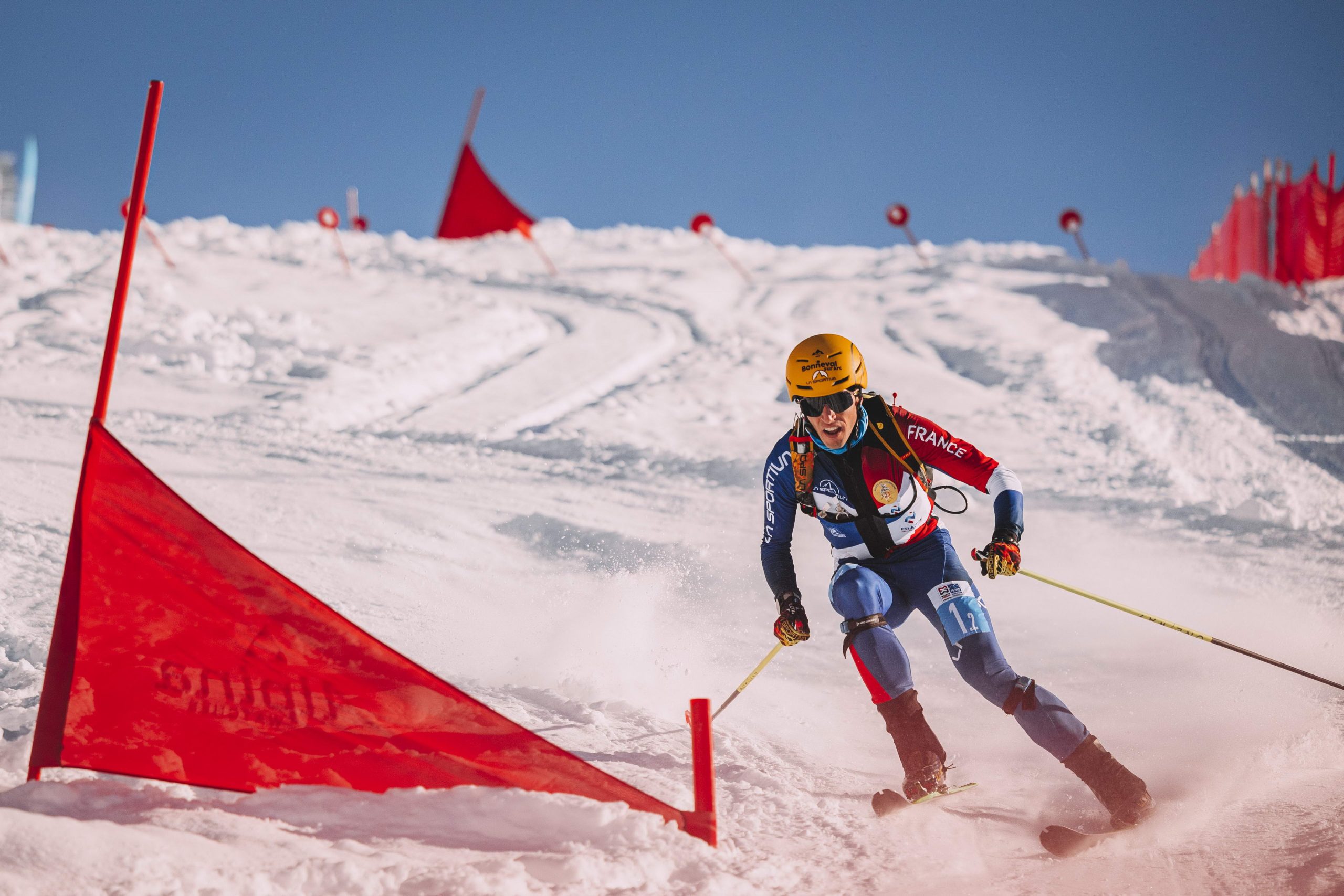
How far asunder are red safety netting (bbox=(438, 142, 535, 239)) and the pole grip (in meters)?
18.2

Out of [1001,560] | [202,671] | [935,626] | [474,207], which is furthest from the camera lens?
[474,207]

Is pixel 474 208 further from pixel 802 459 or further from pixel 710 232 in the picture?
pixel 802 459

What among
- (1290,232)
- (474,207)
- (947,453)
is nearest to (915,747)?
(947,453)

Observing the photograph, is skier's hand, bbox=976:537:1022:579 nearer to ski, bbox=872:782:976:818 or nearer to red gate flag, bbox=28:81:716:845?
ski, bbox=872:782:976:818

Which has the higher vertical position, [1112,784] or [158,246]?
[158,246]

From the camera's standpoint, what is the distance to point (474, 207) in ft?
66.4

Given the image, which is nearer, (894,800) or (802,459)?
(894,800)

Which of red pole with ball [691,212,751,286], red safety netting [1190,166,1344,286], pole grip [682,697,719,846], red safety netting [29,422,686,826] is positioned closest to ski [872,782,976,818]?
pole grip [682,697,719,846]

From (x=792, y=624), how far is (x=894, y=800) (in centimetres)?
74

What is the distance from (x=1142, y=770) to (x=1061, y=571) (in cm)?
318

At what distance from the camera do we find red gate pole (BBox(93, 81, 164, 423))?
2725 mm

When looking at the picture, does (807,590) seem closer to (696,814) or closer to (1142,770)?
(1142,770)

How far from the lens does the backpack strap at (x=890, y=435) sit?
370 cm

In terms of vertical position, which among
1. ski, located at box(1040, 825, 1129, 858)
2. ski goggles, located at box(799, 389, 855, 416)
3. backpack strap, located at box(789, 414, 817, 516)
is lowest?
ski, located at box(1040, 825, 1129, 858)
